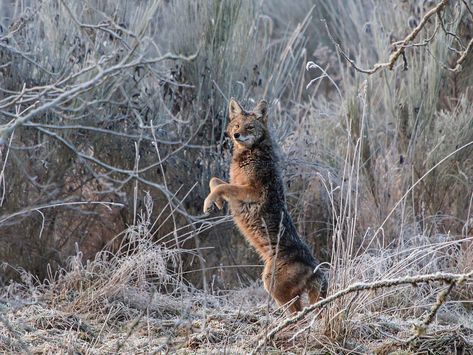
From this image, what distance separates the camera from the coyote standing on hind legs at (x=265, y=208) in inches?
225

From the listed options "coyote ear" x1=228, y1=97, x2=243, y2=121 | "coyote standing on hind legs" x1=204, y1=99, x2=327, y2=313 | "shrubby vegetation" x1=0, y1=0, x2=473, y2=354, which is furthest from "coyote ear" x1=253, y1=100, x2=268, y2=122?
"shrubby vegetation" x1=0, y1=0, x2=473, y2=354

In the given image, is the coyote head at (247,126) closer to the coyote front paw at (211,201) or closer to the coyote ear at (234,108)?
the coyote ear at (234,108)

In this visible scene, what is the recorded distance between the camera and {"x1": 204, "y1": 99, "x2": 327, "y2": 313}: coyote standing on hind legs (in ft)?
18.7

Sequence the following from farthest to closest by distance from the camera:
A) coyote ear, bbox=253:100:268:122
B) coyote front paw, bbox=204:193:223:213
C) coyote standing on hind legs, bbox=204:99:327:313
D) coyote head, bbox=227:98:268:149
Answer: coyote ear, bbox=253:100:268:122, coyote head, bbox=227:98:268:149, coyote front paw, bbox=204:193:223:213, coyote standing on hind legs, bbox=204:99:327:313

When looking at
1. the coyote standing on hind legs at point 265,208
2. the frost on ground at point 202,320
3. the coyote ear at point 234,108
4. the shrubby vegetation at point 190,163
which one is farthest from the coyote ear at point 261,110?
the frost on ground at point 202,320

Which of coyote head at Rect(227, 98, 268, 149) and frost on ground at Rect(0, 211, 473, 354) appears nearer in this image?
frost on ground at Rect(0, 211, 473, 354)

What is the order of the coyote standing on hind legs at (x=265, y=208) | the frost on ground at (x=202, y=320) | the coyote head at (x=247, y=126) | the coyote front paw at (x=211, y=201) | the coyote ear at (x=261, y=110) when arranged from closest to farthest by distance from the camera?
the frost on ground at (x=202, y=320) → the coyote standing on hind legs at (x=265, y=208) → the coyote front paw at (x=211, y=201) → the coyote head at (x=247, y=126) → the coyote ear at (x=261, y=110)

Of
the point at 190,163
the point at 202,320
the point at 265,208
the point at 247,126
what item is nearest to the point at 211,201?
the point at 265,208

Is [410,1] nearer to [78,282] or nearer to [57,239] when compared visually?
[57,239]

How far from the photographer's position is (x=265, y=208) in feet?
20.1

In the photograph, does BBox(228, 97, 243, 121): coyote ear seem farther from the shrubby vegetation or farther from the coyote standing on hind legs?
the shrubby vegetation

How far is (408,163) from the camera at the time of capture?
801 centimetres

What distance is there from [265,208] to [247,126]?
72 centimetres

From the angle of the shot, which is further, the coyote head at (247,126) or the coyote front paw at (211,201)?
the coyote head at (247,126)
